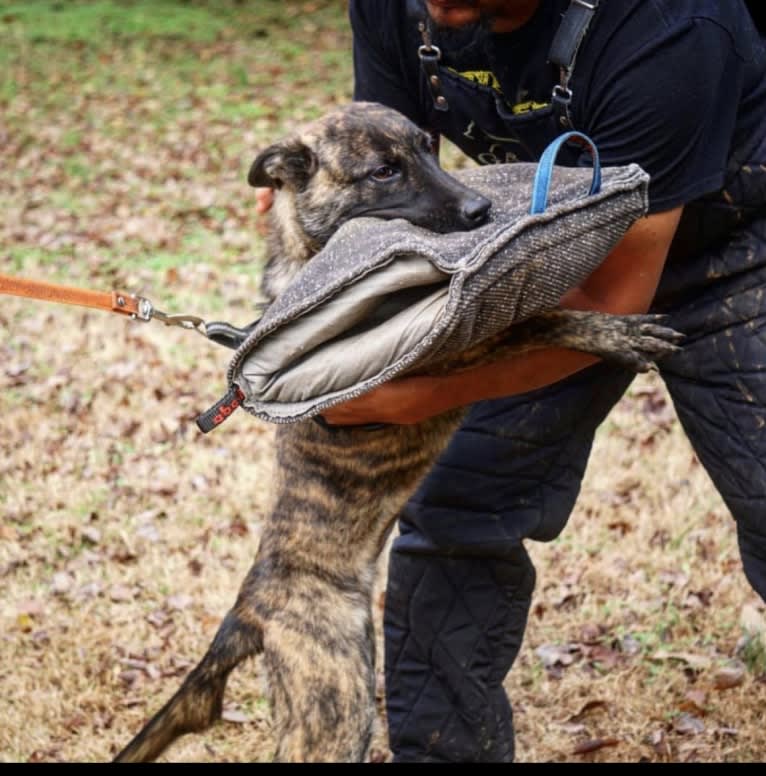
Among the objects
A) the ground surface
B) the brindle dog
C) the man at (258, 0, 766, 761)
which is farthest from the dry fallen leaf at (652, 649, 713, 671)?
the brindle dog

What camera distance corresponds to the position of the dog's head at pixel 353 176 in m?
3.54

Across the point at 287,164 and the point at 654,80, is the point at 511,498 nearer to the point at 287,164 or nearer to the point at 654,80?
the point at 287,164

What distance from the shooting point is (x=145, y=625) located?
5129 mm

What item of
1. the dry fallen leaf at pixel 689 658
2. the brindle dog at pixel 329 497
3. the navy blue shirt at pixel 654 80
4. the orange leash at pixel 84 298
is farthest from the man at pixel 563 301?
the dry fallen leaf at pixel 689 658

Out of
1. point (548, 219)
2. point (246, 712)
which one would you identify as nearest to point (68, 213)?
point (246, 712)

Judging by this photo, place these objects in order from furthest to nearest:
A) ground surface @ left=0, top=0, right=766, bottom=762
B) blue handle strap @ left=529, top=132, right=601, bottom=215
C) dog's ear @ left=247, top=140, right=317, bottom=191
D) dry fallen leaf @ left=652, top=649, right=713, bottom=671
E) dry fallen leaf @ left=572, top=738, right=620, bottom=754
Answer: dry fallen leaf @ left=652, top=649, right=713, bottom=671 < ground surface @ left=0, top=0, right=766, bottom=762 < dry fallen leaf @ left=572, top=738, right=620, bottom=754 < dog's ear @ left=247, top=140, right=317, bottom=191 < blue handle strap @ left=529, top=132, right=601, bottom=215

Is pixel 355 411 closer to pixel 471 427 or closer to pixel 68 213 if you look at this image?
pixel 471 427

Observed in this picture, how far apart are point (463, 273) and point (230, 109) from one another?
11551 millimetres

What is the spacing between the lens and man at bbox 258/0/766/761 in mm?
2928

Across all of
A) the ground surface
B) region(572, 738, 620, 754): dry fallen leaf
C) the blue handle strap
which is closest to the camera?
the blue handle strap

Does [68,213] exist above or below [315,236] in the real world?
below

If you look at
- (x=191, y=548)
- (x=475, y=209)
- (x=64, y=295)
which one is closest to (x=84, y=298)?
(x=64, y=295)

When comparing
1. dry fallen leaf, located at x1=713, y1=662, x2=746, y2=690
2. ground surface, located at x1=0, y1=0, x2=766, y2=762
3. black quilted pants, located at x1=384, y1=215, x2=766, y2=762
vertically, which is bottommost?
ground surface, located at x1=0, y1=0, x2=766, y2=762

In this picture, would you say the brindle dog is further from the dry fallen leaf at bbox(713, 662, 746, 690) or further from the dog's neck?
the dry fallen leaf at bbox(713, 662, 746, 690)
